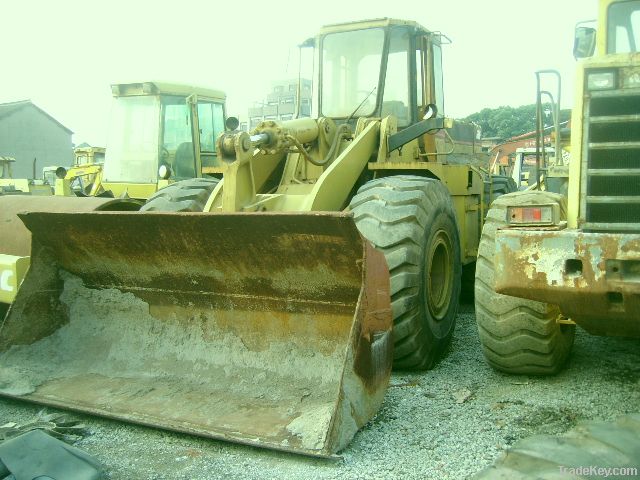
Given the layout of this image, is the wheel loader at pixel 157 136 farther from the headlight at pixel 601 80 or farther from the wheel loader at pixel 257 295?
the headlight at pixel 601 80

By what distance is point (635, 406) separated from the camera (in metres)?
4.25

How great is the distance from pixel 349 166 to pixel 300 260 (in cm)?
179

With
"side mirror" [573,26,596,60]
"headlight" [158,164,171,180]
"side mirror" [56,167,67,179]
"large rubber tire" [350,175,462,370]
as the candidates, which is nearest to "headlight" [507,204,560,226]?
"large rubber tire" [350,175,462,370]

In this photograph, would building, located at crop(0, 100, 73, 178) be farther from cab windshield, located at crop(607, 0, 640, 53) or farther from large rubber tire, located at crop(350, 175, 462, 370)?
cab windshield, located at crop(607, 0, 640, 53)

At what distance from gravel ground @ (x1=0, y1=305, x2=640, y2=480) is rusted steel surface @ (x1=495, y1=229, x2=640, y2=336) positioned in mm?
726

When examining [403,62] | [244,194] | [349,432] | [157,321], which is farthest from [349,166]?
[349,432]

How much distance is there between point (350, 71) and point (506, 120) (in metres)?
36.9

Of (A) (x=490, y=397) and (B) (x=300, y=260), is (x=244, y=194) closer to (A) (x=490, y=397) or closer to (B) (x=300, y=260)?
(B) (x=300, y=260)

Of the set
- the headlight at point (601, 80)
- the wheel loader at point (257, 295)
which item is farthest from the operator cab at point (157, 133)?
the headlight at point (601, 80)

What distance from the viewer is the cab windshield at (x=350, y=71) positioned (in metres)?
6.56

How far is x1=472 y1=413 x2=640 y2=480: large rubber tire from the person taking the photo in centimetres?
286

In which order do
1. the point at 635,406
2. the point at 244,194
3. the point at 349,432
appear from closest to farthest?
the point at 349,432
the point at 635,406
the point at 244,194

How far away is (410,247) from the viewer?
486cm

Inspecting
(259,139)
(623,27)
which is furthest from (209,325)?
(623,27)
